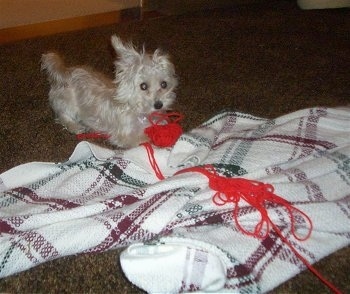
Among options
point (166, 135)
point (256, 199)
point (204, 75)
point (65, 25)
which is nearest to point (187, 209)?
point (256, 199)

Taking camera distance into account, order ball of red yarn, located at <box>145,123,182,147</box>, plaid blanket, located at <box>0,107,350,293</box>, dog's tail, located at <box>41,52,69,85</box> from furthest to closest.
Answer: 1. dog's tail, located at <box>41,52,69,85</box>
2. ball of red yarn, located at <box>145,123,182,147</box>
3. plaid blanket, located at <box>0,107,350,293</box>

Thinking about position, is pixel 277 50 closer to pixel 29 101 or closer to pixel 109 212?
pixel 29 101

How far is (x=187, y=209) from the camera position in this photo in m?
1.39

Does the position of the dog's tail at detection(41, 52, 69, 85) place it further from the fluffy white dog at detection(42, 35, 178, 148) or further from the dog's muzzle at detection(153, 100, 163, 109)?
the dog's muzzle at detection(153, 100, 163, 109)

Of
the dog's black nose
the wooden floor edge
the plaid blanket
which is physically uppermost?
the wooden floor edge

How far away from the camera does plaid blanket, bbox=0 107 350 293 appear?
3.94 ft

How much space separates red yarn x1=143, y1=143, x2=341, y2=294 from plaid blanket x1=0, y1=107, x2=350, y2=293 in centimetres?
2

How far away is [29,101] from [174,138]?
1055 mm

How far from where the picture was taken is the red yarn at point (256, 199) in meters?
1.30

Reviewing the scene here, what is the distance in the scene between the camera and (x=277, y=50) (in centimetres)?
326

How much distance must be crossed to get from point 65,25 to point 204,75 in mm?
1559

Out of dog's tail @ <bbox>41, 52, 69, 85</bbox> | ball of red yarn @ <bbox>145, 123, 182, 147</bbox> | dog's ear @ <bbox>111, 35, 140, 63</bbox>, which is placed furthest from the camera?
dog's tail @ <bbox>41, 52, 69, 85</bbox>

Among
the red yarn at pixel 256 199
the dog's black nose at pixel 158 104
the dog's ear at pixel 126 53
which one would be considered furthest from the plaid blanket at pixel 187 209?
the dog's ear at pixel 126 53

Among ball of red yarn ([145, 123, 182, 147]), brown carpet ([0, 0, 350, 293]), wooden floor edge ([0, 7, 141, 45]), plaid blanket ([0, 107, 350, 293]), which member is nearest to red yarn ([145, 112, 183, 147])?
ball of red yarn ([145, 123, 182, 147])
